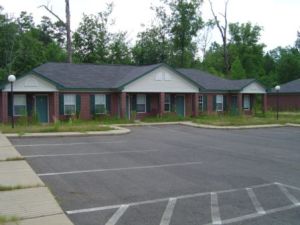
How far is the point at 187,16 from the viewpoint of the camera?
53.5m

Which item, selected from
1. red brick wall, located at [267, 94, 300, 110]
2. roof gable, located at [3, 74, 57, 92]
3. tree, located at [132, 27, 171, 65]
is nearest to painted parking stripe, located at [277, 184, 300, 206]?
roof gable, located at [3, 74, 57, 92]

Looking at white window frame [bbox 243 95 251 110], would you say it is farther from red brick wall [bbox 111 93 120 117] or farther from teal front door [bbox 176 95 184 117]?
red brick wall [bbox 111 93 120 117]

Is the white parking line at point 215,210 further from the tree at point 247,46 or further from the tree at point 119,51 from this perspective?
the tree at point 247,46

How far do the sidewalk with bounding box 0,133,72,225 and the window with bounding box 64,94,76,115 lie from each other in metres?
18.6

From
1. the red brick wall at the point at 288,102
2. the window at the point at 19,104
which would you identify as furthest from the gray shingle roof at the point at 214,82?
the window at the point at 19,104

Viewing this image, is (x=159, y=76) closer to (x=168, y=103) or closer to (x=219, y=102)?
(x=168, y=103)

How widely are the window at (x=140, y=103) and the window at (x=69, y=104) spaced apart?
547 centimetres

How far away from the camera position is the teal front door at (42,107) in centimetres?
2905

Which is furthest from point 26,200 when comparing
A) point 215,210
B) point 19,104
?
point 19,104

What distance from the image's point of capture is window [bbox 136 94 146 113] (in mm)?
32875

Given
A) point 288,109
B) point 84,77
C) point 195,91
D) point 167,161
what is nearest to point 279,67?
point 288,109

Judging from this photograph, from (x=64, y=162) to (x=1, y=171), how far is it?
2.26 m

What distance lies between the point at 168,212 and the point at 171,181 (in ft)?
8.59

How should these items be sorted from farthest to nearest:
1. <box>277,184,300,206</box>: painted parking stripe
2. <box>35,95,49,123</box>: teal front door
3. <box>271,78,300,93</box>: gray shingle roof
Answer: <box>271,78,300,93</box>: gray shingle roof
<box>35,95,49,123</box>: teal front door
<box>277,184,300,206</box>: painted parking stripe
